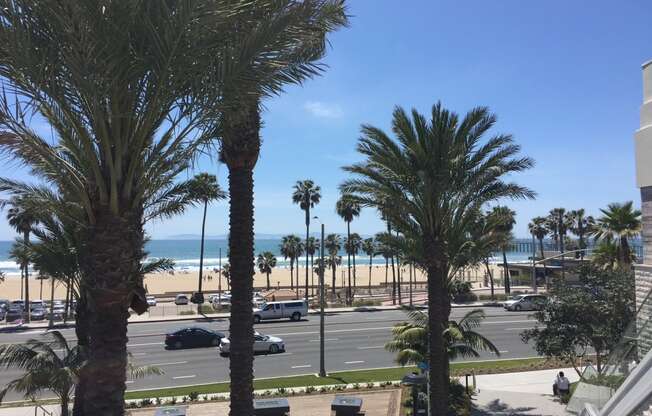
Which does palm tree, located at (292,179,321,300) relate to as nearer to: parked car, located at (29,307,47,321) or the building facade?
parked car, located at (29,307,47,321)

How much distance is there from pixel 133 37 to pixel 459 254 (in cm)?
1143

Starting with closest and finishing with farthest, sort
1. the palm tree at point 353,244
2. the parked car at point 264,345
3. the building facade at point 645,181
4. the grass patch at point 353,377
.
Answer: the building facade at point 645,181 < the grass patch at point 353,377 < the parked car at point 264,345 < the palm tree at point 353,244

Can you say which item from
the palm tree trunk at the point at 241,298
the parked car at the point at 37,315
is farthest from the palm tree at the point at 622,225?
the parked car at the point at 37,315

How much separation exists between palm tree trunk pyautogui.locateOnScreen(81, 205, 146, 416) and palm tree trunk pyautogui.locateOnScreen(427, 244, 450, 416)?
8.73m

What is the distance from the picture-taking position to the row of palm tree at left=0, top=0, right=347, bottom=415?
567 centimetres

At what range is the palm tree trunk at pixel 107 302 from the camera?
20.4 feet

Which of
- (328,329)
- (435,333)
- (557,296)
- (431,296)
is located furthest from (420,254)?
(328,329)

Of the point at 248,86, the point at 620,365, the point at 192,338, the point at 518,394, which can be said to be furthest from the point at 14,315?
the point at 620,365

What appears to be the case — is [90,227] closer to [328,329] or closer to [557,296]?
[557,296]

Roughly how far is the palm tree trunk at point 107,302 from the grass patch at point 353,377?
514 inches

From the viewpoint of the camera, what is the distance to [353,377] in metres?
21.1

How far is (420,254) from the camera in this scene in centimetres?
1451

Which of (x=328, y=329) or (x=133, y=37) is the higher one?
(x=133, y=37)

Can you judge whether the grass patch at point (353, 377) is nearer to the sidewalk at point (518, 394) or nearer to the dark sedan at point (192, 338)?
the sidewalk at point (518, 394)
